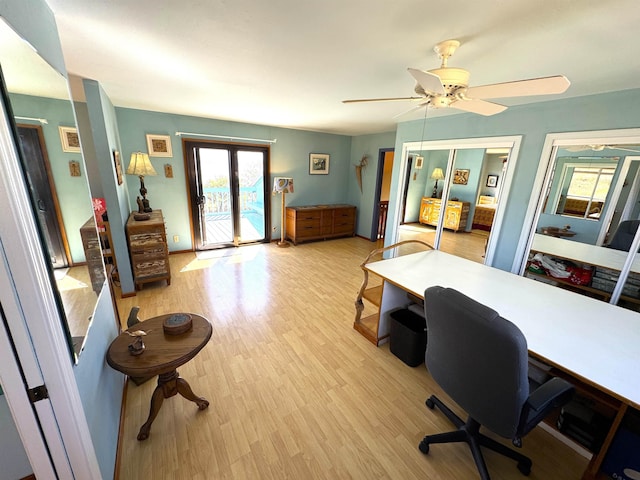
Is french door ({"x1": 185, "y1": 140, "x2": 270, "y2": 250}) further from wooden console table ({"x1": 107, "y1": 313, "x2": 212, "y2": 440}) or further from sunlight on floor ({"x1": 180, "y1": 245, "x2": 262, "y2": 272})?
wooden console table ({"x1": 107, "y1": 313, "x2": 212, "y2": 440})

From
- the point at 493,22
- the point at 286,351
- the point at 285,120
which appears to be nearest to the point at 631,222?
the point at 493,22

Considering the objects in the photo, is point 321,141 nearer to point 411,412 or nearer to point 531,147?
point 531,147

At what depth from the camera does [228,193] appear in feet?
15.4

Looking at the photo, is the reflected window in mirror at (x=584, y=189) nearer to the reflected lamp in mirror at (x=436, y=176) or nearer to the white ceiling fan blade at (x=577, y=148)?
the white ceiling fan blade at (x=577, y=148)

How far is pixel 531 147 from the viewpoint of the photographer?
2516mm

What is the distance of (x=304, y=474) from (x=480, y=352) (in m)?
1.14

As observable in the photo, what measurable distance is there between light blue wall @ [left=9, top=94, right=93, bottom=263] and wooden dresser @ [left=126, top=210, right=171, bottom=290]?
180 cm

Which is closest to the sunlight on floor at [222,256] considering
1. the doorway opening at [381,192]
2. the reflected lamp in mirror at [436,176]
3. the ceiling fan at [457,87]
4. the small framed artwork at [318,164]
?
the small framed artwork at [318,164]

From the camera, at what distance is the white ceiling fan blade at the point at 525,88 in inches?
45.7

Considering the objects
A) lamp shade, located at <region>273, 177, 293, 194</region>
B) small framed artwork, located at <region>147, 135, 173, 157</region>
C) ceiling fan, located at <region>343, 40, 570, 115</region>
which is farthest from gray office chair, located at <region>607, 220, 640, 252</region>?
small framed artwork, located at <region>147, 135, 173, 157</region>

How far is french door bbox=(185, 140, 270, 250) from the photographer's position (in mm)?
4324

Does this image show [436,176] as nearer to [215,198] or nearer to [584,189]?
[584,189]

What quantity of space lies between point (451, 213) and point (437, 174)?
3.03 ft

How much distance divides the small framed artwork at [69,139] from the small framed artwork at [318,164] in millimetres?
4303
